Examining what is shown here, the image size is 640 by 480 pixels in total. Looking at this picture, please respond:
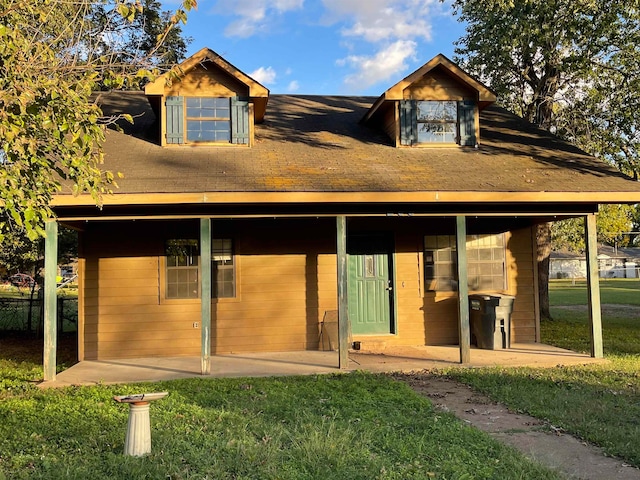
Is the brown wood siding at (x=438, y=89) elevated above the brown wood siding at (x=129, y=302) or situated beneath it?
elevated above

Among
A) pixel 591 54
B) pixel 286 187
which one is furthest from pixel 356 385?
pixel 591 54

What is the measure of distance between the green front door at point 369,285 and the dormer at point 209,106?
3.00 m

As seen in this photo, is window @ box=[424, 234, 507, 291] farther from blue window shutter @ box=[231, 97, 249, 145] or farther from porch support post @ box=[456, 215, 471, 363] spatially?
blue window shutter @ box=[231, 97, 249, 145]

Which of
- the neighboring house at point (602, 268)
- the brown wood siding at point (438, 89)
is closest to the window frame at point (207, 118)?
the brown wood siding at point (438, 89)

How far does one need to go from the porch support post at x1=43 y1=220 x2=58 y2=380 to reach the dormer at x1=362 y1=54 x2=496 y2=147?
20.4 feet

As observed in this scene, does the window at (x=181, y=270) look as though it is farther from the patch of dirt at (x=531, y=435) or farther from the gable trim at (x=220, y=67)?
the patch of dirt at (x=531, y=435)

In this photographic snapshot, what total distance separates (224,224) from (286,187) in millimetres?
2626

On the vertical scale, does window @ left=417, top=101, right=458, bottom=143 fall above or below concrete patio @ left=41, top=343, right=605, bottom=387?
above

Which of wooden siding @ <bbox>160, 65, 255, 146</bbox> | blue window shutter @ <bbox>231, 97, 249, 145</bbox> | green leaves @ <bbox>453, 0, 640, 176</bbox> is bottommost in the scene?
blue window shutter @ <bbox>231, 97, 249, 145</bbox>

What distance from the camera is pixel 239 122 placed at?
32.5 ft

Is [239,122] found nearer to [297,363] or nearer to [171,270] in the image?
[171,270]

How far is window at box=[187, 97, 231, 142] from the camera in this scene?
9.85 meters

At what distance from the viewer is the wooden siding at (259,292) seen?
959 centimetres

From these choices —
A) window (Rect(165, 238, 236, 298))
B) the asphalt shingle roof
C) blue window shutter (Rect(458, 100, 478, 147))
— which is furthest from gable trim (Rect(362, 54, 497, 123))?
window (Rect(165, 238, 236, 298))
